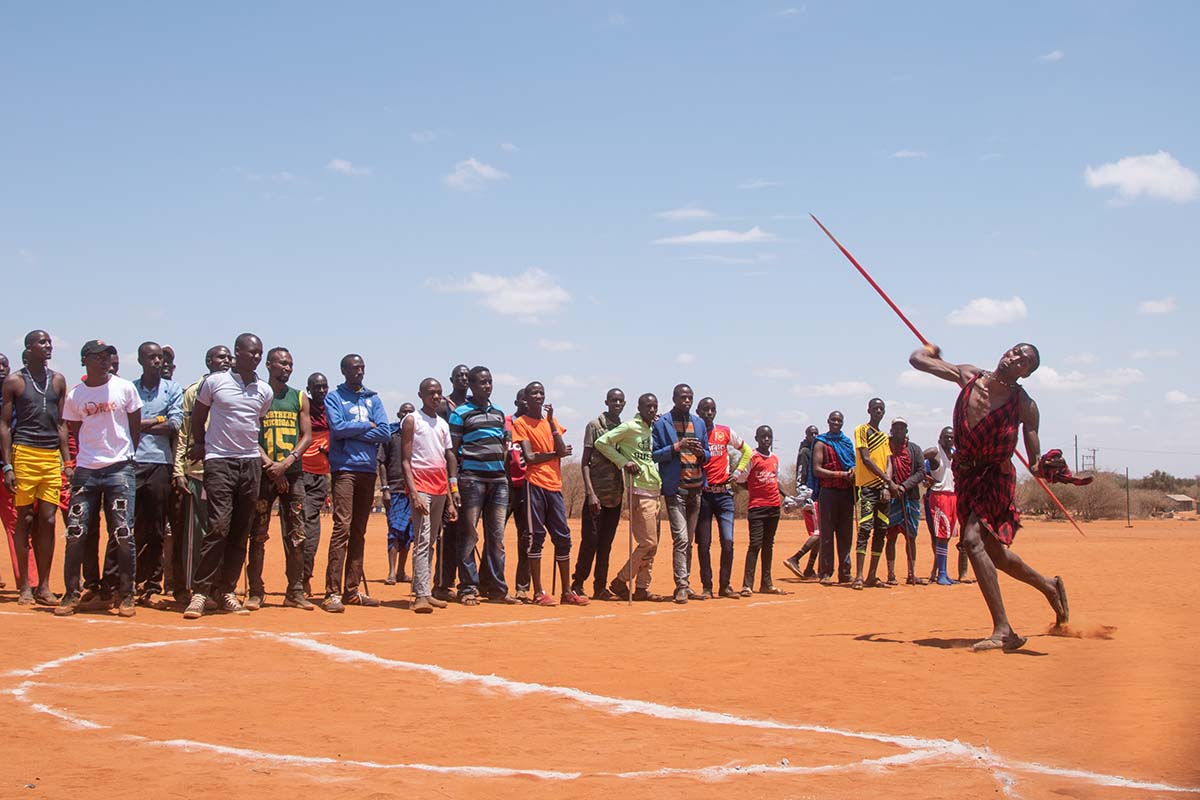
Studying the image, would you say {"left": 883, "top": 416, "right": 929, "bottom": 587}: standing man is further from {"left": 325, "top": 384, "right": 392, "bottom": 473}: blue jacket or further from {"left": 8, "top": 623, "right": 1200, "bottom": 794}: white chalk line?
{"left": 8, "top": 623, "right": 1200, "bottom": 794}: white chalk line

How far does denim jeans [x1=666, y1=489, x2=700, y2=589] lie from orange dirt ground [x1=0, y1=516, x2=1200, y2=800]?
4.86ft

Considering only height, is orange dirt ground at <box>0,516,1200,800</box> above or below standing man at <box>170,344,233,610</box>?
below

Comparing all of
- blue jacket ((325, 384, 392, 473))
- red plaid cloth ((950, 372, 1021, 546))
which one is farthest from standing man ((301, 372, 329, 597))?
red plaid cloth ((950, 372, 1021, 546))

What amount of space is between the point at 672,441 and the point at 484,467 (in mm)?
2201

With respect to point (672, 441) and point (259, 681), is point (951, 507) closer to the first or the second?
point (672, 441)

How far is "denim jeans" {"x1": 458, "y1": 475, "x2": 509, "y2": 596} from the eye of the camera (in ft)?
40.7

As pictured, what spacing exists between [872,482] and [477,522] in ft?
18.2

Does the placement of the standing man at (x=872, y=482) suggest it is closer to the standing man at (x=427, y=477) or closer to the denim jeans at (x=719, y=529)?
the denim jeans at (x=719, y=529)

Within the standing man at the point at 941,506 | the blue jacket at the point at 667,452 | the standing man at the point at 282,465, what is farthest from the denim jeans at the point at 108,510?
the standing man at the point at 941,506

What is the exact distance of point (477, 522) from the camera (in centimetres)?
1235

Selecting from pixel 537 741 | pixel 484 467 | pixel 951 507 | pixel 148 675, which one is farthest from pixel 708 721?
pixel 951 507

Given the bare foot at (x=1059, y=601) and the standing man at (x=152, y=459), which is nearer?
the bare foot at (x=1059, y=601)

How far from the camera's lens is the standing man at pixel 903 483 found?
1556 cm

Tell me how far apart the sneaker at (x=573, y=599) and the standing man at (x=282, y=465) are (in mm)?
2785
